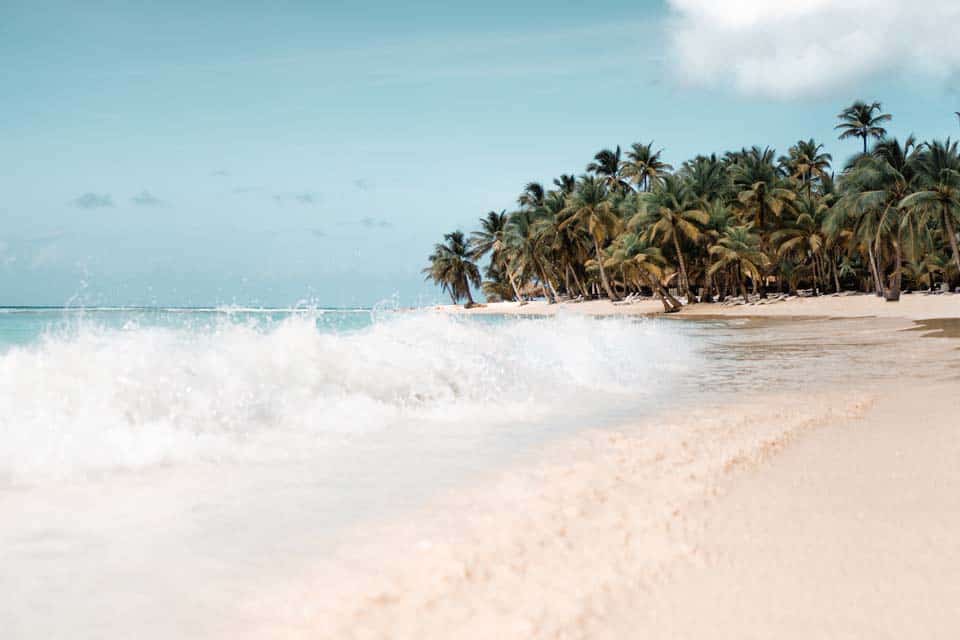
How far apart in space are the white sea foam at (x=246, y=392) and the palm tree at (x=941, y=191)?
2776 cm

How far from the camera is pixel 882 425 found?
5461 millimetres

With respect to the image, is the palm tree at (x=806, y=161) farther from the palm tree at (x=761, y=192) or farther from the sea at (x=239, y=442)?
the sea at (x=239, y=442)

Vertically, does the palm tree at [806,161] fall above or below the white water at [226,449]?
above

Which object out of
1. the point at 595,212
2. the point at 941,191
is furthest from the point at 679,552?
the point at 595,212

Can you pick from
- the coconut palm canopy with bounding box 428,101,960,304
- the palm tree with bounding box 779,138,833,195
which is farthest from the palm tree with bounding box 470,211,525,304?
the palm tree with bounding box 779,138,833,195

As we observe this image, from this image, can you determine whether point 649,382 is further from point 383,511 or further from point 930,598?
point 930,598

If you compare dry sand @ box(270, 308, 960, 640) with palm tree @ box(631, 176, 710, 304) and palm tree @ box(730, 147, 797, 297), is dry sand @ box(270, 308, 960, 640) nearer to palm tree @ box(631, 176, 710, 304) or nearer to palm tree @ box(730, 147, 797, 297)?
palm tree @ box(631, 176, 710, 304)

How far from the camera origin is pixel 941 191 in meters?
A: 30.9

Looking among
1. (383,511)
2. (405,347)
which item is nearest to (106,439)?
(383,511)

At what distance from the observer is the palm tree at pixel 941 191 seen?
30.7 m

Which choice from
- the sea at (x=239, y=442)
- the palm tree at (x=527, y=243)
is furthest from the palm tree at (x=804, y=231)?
the sea at (x=239, y=442)

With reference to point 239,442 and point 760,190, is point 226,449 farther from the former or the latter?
point 760,190

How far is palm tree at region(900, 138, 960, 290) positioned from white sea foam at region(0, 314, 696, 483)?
1093 inches

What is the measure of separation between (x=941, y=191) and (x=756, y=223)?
19.3 meters
